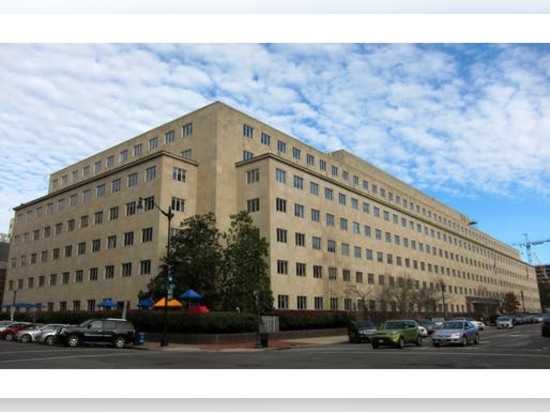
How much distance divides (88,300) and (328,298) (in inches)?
1115

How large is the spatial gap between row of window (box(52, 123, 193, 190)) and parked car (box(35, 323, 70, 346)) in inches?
1143

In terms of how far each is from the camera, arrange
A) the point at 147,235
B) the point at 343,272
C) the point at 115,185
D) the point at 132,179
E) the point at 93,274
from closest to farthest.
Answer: the point at 147,235
the point at 132,179
the point at 93,274
the point at 115,185
the point at 343,272

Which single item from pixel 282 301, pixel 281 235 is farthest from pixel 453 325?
pixel 281 235

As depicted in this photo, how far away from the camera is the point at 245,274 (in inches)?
1742

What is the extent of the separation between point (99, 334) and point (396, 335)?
60.9 feet

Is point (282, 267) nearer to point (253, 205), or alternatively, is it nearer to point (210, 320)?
point (253, 205)

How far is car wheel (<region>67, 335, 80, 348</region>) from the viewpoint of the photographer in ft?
102

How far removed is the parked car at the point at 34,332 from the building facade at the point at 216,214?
13.1 metres

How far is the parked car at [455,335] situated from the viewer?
30.1 metres

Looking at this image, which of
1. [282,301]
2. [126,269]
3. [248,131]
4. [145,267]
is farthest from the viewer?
[248,131]

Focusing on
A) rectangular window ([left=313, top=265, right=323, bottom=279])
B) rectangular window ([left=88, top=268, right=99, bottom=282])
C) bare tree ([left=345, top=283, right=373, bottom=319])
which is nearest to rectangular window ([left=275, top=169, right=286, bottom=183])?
rectangular window ([left=313, top=265, right=323, bottom=279])

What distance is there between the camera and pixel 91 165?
7575 centimetres

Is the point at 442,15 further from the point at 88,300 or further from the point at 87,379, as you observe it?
the point at 88,300

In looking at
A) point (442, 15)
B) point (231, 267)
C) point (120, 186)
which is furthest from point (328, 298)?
point (442, 15)
